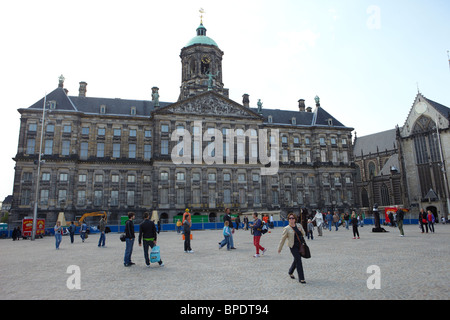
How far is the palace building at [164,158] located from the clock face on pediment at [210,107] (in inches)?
6.0

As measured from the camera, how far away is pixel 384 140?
7025cm

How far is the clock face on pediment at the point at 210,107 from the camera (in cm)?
4584

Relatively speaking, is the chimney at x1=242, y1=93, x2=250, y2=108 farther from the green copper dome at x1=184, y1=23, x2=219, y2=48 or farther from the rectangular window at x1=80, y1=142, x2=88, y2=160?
the rectangular window at x1=80, y1=142, x2=88, y2=160

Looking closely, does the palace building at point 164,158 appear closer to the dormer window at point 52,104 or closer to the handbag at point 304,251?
the dormer window at point 52,104

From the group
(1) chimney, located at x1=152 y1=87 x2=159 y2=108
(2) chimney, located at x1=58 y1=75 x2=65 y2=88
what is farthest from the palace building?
(1) chimney, located at x1=152 y1=87 x2=159 y2=108

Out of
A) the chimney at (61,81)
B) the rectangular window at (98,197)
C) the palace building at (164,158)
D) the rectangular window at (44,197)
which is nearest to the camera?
the rectangular window at (44,197)

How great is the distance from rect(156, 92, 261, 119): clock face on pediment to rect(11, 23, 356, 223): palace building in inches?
6.0

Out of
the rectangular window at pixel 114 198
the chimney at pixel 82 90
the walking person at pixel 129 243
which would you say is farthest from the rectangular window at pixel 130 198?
the walking person at pixel 129 243

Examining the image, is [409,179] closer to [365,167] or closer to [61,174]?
[365,167]

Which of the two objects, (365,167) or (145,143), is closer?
(145,143)

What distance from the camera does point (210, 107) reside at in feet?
154

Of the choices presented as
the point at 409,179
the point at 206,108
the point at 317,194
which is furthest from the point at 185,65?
the point at 409,179

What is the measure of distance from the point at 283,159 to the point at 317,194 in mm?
8258

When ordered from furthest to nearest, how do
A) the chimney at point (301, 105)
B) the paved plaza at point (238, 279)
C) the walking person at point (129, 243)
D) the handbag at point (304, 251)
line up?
the chimney at point (301, 105)
the walking person at point (129, 243)
the handbag at point (304, 251)
the paved plaza at point (238, 279)
